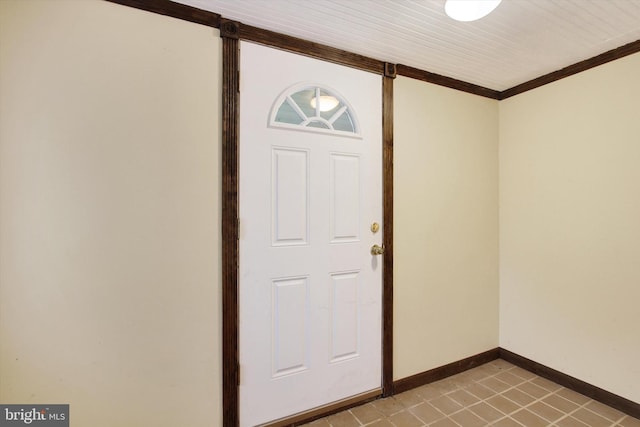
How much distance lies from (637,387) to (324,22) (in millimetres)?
2906

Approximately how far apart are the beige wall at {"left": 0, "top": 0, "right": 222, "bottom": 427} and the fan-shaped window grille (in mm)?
375

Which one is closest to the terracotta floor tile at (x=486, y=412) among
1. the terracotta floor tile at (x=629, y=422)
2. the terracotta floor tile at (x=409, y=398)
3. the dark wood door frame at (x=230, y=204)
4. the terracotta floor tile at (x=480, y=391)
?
the terracotta floor tile at (x=480, y=391)

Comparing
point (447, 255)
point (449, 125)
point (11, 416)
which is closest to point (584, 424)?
point (447, 255)

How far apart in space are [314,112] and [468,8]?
3.03 ft

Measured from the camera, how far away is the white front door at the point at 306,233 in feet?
5.46

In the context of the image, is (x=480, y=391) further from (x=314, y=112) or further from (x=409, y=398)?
(x=314, y=112)

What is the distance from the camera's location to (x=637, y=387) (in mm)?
1835

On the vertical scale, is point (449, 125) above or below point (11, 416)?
above

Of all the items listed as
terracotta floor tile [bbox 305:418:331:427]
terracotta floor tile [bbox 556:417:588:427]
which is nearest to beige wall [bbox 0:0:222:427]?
terracotta floor tile [bbox 305:418:331:427]

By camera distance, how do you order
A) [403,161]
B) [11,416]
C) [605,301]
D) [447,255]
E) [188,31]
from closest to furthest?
1. [11,416]
2. [188,31]
3. [605,301]
4. [403,161]
5. [447,255]

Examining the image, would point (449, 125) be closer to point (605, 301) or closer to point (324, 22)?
point (324, 22)

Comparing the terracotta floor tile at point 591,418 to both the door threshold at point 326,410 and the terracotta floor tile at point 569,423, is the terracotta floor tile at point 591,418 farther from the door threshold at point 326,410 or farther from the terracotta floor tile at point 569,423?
the door threshold at point 326,410

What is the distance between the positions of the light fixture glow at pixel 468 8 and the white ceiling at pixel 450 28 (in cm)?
8

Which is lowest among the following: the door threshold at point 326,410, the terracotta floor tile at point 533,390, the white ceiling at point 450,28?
the terracotta floor tile at point 533,390
